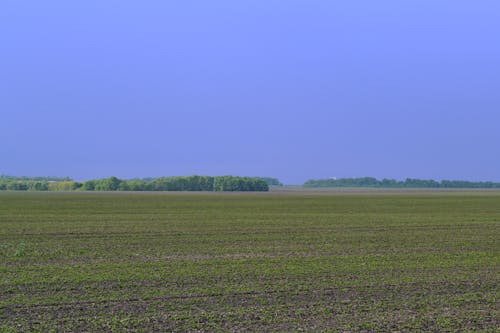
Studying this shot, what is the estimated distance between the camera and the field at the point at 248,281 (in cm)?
876

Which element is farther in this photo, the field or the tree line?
the tree line

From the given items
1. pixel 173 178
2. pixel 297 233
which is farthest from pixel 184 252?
pixel 173 178

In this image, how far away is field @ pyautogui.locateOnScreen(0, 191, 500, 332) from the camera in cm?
876

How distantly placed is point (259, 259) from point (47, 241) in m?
8.12

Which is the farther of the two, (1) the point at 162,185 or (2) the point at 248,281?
(1) the point at 162,185

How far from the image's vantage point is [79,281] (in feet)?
38.5

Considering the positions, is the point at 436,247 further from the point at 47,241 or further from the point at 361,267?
the point at 47,241

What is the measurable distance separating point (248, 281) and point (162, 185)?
90793mm

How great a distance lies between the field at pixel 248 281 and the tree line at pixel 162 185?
7898cm

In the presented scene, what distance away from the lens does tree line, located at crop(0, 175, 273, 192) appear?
330 feet

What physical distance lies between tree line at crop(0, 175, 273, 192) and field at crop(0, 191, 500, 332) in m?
79.0

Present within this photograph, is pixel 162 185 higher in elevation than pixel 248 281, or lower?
higher

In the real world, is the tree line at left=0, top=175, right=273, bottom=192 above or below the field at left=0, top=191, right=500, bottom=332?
above

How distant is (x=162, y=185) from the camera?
101 m
